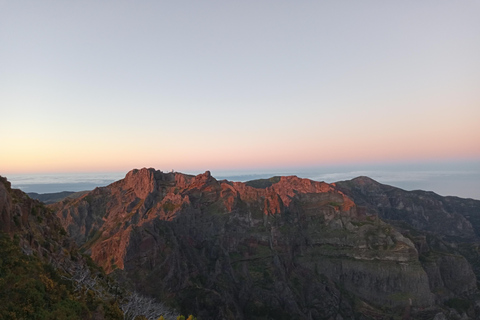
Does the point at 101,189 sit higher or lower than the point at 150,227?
higher

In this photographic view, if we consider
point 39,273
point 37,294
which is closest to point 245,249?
point 39,273

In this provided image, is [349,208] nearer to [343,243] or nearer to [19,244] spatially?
[343,243]

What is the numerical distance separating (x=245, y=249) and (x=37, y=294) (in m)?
132

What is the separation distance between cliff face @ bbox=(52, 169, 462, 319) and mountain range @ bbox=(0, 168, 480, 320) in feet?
1.48

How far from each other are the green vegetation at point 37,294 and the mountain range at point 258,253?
265ft

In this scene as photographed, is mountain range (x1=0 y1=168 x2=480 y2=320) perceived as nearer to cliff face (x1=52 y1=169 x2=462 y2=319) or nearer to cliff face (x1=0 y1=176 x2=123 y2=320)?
cliff face (x1=52 y1=169 x2=462 y2=319)

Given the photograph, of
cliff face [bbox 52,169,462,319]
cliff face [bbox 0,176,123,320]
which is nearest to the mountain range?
cliff face [bbox 52,169,462,319]

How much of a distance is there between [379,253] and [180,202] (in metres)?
92.4

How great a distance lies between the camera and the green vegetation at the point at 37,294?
2148 cm

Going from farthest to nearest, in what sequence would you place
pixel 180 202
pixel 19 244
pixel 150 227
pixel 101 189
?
pixel 101 189, pixel 180 202, pixel 150 227, pixel 19 244

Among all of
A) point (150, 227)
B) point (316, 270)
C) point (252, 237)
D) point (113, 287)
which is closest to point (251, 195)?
point (252, 237)

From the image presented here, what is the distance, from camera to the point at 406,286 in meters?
140

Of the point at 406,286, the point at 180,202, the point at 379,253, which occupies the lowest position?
the point at 406,286

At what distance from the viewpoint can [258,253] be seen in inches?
5886
